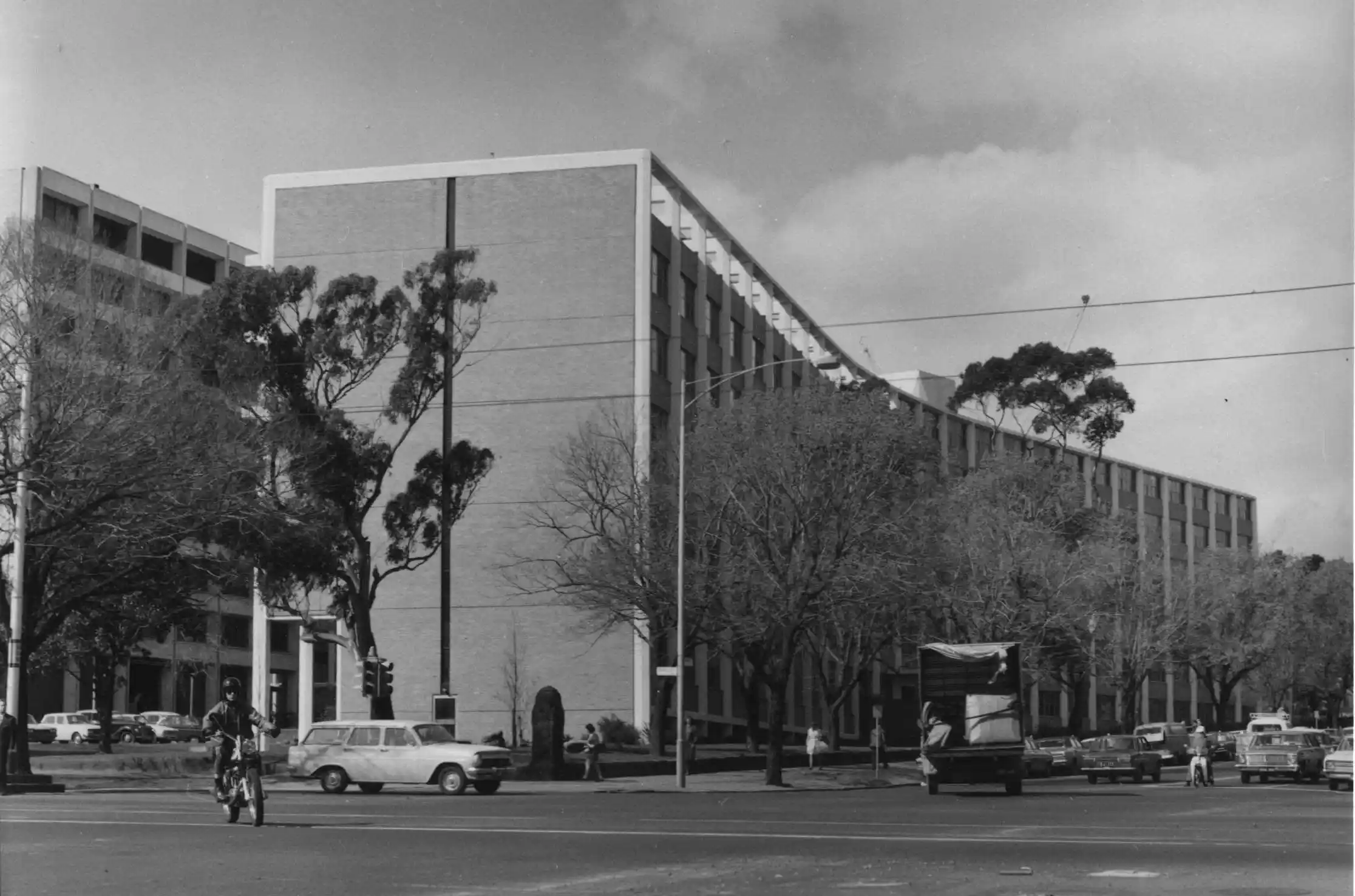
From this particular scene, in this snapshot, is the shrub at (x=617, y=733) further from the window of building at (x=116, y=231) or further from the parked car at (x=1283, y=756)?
the window of building at (x=116, y=231)

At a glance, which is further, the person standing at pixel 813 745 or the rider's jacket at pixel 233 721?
the person standing at pixel 813 745

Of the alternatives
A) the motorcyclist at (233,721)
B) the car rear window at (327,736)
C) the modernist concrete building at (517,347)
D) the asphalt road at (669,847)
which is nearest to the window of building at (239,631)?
the modernist concrete building at (517,347)

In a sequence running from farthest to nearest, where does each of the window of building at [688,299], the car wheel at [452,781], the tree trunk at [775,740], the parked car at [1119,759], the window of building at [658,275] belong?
1. the window of building at [688,299]
2. the window of building at [658,275]
3. the parked car at [1119,759]
4. the tree trunk at [775,740]
5. the car wheel at [452,781]

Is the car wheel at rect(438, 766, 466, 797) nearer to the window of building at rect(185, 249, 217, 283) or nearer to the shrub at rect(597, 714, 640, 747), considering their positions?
the shrub at rect(597, 714, 640, 747)

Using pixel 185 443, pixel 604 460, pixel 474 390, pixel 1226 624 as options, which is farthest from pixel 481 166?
pixel 1226 624

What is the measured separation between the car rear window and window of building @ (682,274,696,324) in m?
33.0

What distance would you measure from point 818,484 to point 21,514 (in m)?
18.9

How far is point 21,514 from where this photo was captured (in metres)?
35.8

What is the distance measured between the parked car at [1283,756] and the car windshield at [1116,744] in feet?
10.5

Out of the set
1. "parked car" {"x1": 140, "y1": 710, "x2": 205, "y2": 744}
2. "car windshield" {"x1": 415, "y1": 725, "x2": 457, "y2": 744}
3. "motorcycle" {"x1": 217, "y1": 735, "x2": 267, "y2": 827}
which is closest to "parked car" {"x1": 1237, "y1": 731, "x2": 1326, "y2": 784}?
"car windshield" {"x1": 415, "y1": 725, "x2": 457, "y2": 744}

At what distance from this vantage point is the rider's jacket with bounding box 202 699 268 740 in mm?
21688

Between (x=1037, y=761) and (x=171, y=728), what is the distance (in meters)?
47.5

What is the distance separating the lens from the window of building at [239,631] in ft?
346

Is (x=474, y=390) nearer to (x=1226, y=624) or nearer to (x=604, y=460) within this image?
(x=604, y=460)
